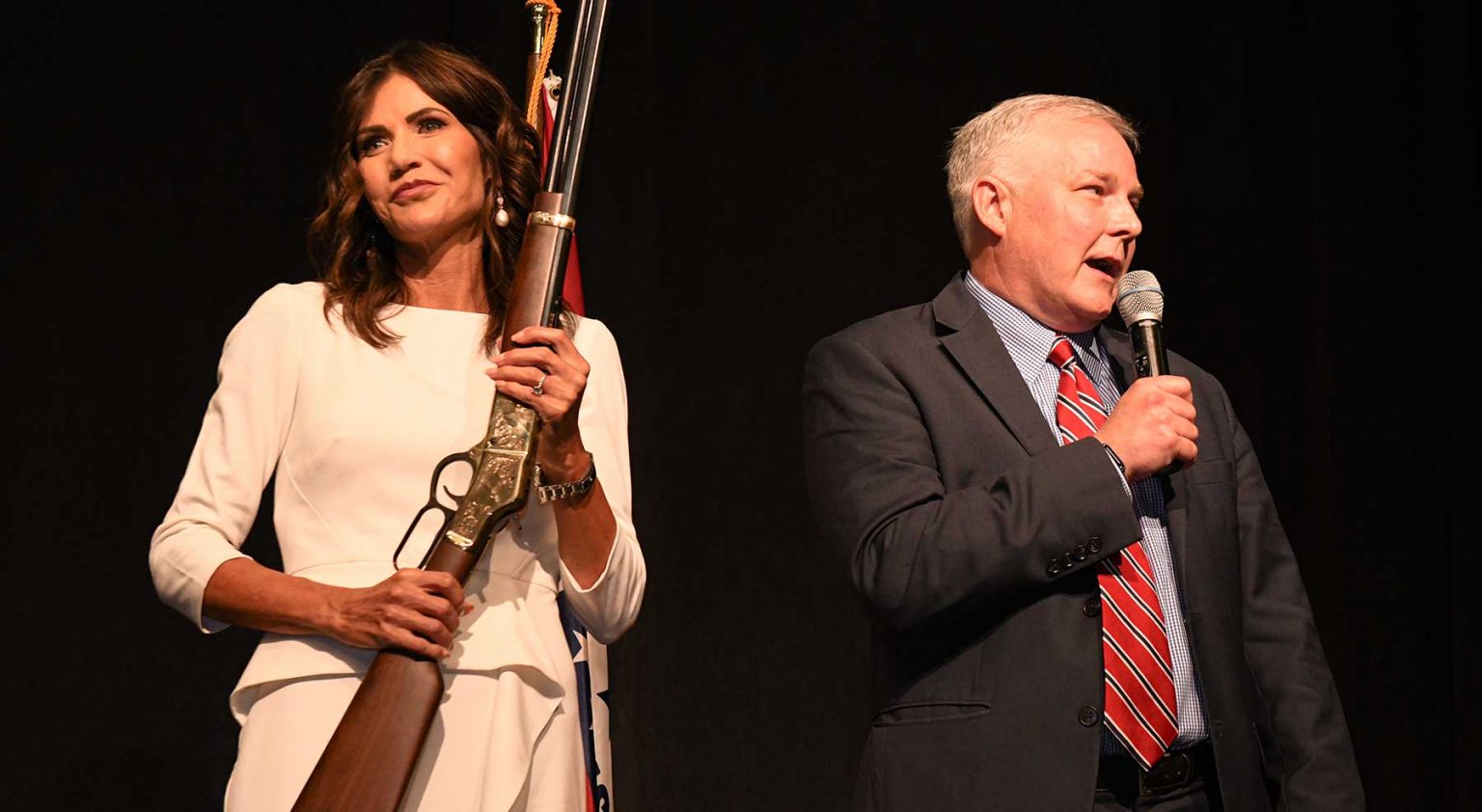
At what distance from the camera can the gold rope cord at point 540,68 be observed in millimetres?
2311

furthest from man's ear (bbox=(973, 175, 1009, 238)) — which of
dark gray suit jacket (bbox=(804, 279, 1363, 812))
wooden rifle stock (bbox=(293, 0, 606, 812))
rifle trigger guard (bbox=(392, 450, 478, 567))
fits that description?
rifle trigger guard (bbox=(392, 450, 478, 567))

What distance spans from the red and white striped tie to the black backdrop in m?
1.59

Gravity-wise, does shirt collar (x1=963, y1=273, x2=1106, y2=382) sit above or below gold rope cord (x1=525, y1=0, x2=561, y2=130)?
below

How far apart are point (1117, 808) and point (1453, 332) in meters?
1.98

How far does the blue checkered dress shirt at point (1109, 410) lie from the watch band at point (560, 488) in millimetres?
616

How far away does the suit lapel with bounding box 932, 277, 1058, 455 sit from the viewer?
2.00 metres

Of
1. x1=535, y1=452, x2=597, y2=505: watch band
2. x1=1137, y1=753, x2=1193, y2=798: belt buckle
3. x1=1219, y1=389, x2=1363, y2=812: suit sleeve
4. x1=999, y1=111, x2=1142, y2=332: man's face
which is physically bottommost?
x1=1137, y1=753, x2=1193, y2=798: belt buckle

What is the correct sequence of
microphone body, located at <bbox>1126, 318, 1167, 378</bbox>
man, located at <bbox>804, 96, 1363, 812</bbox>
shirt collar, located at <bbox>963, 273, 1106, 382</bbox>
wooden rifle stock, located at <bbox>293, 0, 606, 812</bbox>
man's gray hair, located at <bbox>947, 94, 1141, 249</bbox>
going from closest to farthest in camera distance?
wooden rifle stock, located at <bbox>293, 0, 606, 812</bbox>
man, located at <bbox>804, 96, 1363, 812</bbox>
microphone body, located at <bbox>1126, 318, 1167, 378</bbox>
shirt collar, located at <bbox>963, 273, 1106, 382</bbox>
man's gray hair, located at <bbox>947, 94, 1141, 249</bbox>

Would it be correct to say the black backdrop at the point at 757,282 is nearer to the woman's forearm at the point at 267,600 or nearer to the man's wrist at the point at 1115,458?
the woman's forearm at the point at 267,600

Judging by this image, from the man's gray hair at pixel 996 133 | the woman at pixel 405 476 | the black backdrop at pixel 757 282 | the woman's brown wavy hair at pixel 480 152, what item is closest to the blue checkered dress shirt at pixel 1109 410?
the man's gray hair at pixel 996 133

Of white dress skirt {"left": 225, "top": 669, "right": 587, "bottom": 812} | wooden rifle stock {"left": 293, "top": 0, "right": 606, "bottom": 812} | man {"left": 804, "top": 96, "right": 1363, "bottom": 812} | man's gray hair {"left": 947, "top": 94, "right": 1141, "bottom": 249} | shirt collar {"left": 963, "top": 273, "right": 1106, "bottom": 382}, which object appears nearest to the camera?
wooden rifle stock {"left": 293, "top": 0, "right": 606, "bottom": 812}

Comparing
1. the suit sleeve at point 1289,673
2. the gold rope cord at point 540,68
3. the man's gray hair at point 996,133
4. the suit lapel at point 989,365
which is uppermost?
the gold rope cord at point 540,68

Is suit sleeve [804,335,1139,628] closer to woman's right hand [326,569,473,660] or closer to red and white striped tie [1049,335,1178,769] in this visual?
red and white striped tie [1049,335,1178,769]

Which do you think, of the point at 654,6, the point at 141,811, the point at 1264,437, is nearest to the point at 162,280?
the point at 141,811
